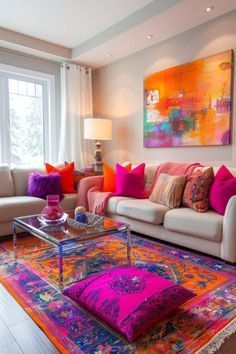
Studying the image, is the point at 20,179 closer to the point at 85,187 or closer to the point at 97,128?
the point at 85,187

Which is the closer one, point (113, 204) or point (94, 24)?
point (113, 204)

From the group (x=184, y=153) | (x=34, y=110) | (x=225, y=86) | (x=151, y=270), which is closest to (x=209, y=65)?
(x=225, y=86)

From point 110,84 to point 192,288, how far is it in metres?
3.72

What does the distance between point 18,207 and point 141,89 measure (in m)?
2.48

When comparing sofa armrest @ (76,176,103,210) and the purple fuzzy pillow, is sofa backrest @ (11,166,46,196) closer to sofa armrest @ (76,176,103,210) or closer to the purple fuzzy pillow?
the purple fuzzy pillow

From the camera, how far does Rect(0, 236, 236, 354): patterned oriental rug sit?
1.36 meters

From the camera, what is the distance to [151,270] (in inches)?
87.0

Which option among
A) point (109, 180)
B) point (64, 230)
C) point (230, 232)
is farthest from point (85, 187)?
point (230, 232)

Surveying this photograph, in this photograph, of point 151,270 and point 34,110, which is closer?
point 151,270

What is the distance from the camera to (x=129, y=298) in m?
1.54

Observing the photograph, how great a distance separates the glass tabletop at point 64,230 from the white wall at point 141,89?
1701 mm

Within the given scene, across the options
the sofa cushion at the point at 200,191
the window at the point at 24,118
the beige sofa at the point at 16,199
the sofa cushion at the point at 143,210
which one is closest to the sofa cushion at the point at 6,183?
the beige sofa at the point at 16,199

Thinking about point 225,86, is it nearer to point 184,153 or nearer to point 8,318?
point 184,153

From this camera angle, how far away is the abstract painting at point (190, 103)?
3.12 metres
